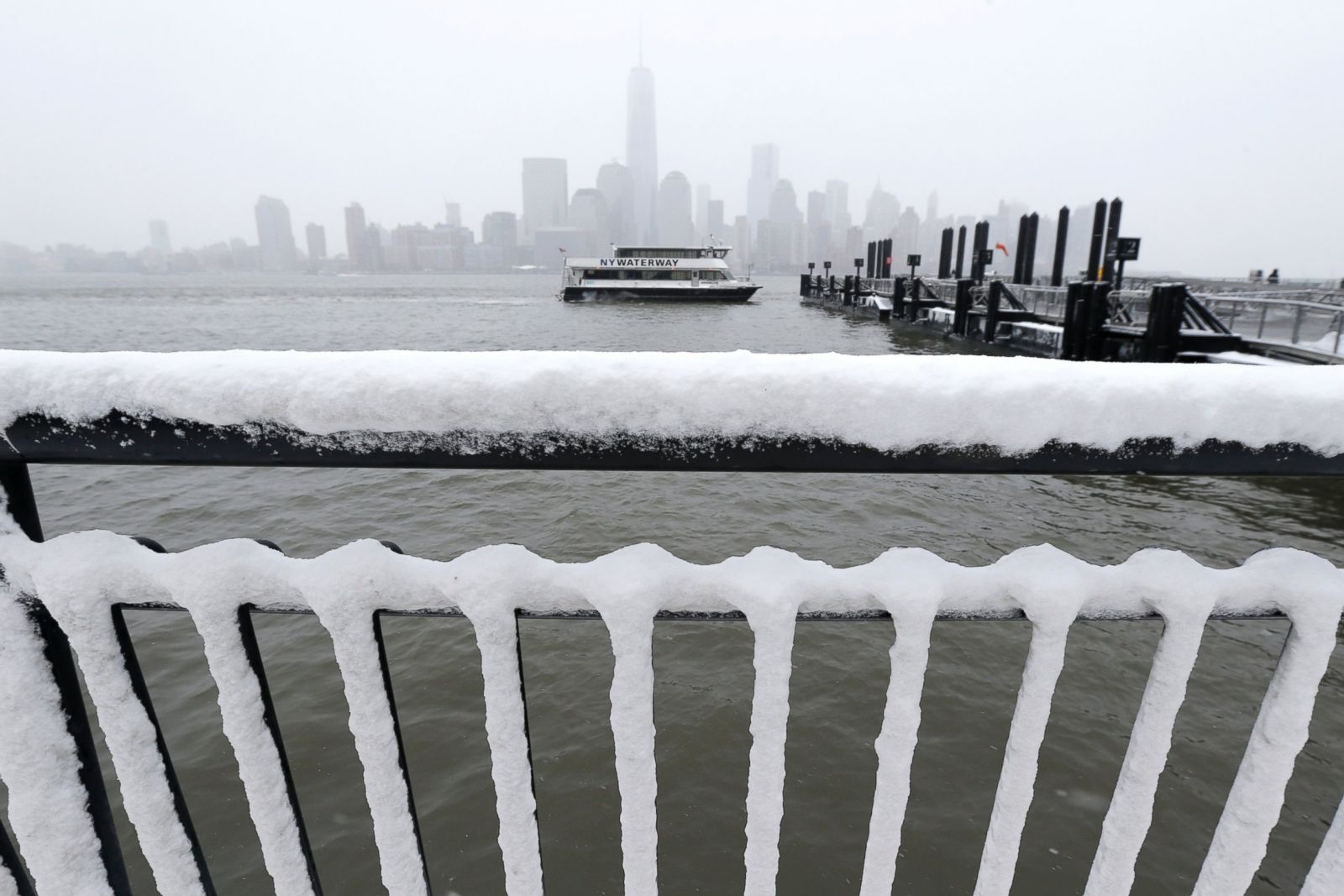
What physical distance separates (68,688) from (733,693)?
3.76 metres

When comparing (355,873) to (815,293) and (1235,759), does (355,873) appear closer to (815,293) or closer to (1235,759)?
(1235,759)

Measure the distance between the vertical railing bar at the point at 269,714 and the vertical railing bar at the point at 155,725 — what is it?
0.41 ft

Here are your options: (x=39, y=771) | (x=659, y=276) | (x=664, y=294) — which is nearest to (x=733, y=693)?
(x=39, y=771)

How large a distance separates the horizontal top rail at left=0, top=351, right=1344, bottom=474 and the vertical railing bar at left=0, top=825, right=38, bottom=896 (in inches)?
29.3

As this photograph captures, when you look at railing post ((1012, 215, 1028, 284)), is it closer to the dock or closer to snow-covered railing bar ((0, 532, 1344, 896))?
the dock

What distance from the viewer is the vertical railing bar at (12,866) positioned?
1.11m

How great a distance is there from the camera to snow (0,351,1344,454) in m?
0.83

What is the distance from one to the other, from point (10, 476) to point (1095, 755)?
4.57 meters

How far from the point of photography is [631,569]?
898 mm

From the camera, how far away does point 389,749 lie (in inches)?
40.6

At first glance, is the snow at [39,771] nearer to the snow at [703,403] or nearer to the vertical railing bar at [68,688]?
the vertical railing bar at [68,688]

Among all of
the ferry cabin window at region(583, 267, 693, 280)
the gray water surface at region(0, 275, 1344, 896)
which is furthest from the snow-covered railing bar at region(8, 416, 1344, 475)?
the ferry cabin window at region(583, 267, 693, 280)

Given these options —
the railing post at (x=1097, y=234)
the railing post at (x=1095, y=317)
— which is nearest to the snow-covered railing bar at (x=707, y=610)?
the railing post at (x=1095, y=317)

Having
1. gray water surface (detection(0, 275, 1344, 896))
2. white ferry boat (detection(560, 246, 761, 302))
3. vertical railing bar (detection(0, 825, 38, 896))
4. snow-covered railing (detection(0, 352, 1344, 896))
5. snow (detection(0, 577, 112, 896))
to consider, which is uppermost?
white ferry boat (detection(560, 246, 761, 302))
